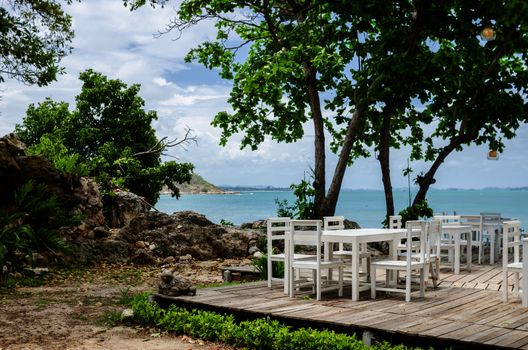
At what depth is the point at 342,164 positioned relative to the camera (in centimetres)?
1692

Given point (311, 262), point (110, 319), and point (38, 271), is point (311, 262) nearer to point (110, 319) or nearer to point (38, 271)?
point (110, 319)

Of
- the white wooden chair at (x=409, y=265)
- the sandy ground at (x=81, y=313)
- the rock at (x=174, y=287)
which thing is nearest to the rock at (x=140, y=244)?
the sandy ground at (x=81, y=313)

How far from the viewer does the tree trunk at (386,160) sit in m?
16.8

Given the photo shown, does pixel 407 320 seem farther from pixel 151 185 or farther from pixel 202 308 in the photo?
pixel 151 185

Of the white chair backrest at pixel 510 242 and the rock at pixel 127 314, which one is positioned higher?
the white chair backrest at pixel 510 242

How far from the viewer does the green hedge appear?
254 inches

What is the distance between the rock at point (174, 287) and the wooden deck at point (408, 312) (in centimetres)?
18

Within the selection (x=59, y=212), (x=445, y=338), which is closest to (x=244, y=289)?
(x=445, y=338)

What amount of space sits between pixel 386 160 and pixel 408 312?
1015 cm

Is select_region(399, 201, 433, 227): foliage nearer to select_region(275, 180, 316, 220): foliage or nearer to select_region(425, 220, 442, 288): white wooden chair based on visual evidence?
select_region(275, 180, 316, 220): foliage

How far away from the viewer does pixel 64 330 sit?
7.95m

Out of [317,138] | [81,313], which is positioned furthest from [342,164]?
[81,313]

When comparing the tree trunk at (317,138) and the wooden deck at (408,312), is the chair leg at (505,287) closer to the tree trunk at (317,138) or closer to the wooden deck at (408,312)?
the wooden deck at (408,312)

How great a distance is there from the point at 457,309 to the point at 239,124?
12.3 m
